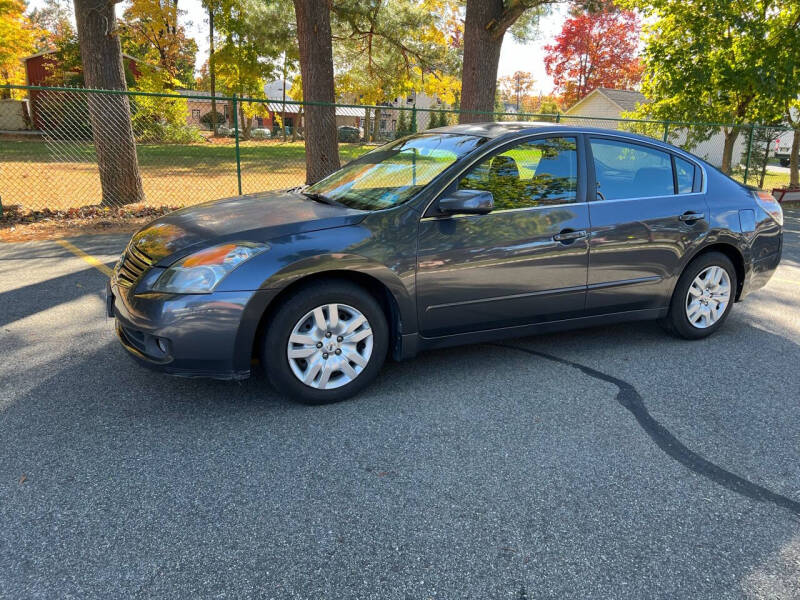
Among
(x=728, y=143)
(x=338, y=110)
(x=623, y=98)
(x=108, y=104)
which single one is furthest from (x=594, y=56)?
(x=108, y=104)

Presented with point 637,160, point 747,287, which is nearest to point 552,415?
point 637,160

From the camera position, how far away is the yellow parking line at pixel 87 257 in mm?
6590

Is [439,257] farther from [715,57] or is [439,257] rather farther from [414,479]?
[715,57]

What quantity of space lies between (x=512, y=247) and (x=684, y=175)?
175 cm

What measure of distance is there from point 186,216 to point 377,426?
1913 millimetres

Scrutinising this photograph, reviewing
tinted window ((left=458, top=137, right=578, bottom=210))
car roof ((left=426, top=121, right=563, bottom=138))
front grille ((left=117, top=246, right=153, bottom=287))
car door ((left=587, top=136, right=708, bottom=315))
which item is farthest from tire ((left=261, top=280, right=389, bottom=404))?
car door ((left=587, top=136, right=708, bottom=315))

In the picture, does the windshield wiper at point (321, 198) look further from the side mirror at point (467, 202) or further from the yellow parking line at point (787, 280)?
the yellow parking line at point (787, 280)

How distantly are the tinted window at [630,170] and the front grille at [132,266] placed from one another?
9.95 ft

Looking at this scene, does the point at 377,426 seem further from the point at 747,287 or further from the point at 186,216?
the point at 747,287

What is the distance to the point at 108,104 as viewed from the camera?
9.61 meters

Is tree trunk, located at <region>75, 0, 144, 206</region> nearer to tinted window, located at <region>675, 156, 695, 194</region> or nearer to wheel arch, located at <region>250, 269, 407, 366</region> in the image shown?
wheel arch, located at <region>250, 269, 407, 366</region>

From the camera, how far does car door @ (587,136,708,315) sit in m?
4.22

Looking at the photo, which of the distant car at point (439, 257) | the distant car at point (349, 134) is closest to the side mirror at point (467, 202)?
the distant car at point (439, 257)

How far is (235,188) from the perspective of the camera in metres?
14.7
